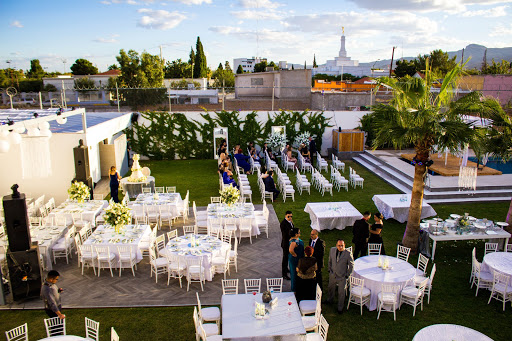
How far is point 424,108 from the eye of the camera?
9.11 metres

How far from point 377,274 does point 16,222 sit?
7.85 m

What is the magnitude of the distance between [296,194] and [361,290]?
857 centimetres

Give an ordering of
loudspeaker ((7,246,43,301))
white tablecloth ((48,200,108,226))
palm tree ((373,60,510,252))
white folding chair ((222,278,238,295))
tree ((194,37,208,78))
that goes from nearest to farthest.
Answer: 1. white folding chair ((222,278,238,295))
2. loudspeaker ((7,246,43,301))
3. palm tree ((373,60,510,252))
4. white tablecloth ((48,200,108,226))
5. tree ((194,37,208,78))

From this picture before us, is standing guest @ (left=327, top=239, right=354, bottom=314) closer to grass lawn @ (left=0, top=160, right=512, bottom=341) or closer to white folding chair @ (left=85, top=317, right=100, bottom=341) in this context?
grass lawn @ (left=0, top=160, right=512, bottom=341)

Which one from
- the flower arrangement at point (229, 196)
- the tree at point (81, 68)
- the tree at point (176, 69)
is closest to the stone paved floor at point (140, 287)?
the flower arrangement at point (229, 196)

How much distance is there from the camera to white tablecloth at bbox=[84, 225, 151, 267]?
987 centimetres

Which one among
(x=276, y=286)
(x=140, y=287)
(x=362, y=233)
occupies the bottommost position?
(x=140, y=287)

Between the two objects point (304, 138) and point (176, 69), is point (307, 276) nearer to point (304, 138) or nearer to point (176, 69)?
point (304, 138)

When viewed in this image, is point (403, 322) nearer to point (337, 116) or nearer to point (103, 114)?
point (337, 116)

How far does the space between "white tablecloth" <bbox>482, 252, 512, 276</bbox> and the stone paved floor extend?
181 inches

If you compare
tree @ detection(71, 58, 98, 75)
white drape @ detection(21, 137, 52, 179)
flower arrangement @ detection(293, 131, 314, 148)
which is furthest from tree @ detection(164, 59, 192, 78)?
white drape @ detection(21, 137, 52, 179)

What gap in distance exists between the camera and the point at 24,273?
28.1 feet

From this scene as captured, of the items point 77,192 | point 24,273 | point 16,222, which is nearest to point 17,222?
point 16,222

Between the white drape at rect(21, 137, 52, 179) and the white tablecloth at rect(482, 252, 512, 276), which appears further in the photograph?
the white drape at rect(21, 137, 52, 179)
